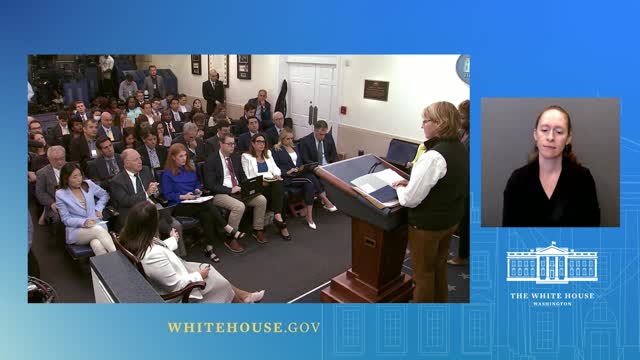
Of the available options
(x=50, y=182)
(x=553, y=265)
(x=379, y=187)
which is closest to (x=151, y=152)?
(x=50, y=182)

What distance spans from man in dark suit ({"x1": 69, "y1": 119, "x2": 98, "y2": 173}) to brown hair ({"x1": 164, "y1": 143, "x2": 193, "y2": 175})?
44 centimetres

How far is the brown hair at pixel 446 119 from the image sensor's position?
8.71 ft

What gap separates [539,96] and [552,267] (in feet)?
3.40

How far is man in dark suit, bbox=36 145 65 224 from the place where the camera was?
9.77 ft

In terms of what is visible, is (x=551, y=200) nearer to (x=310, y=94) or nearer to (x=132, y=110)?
(x=310, y=94)

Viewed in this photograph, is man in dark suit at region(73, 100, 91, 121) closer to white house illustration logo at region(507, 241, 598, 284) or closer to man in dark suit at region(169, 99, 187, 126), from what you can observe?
man in dark suit at region(169, 99, 187, 126)

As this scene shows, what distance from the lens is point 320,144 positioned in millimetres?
3473

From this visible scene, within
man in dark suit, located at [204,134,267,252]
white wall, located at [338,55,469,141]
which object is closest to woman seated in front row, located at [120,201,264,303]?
man in dark suit, located at [204,134,267,252]

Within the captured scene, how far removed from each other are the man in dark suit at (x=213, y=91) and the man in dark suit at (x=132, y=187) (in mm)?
579

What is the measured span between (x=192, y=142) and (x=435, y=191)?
1708mm

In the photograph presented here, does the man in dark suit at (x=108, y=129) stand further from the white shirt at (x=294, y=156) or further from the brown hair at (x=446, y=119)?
the brown hair at (x=446, y=119)

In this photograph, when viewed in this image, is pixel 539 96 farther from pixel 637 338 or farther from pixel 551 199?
pixel 637 338

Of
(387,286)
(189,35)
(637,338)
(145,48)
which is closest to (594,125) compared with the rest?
(637,338)

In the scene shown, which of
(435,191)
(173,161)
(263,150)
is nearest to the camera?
(435,191)
